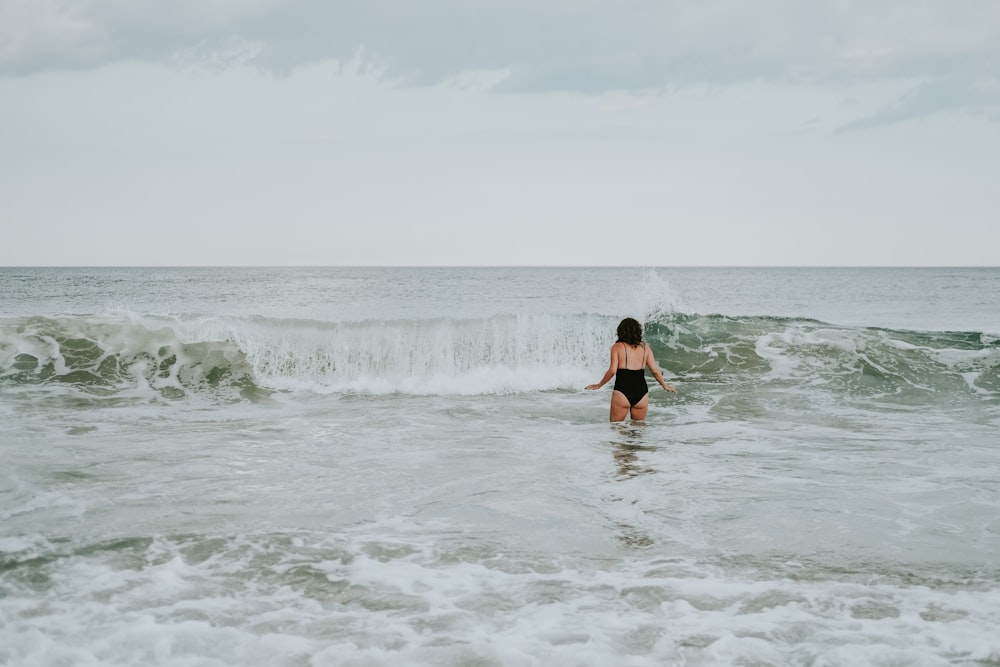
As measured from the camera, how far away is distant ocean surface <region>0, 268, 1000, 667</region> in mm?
4062

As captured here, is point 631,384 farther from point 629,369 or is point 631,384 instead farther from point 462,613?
point 462,613

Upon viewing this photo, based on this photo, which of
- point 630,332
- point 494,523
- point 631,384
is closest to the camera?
point 494,523

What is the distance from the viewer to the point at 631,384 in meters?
10.4

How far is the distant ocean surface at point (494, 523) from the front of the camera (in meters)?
4.06

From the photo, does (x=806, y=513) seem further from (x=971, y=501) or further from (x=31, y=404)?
(x=31, y=404)

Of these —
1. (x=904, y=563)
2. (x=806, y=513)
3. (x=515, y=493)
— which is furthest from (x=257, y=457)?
(x=904, y=563)

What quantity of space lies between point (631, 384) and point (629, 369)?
223 mm

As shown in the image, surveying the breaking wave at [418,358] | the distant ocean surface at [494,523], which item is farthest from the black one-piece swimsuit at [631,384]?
the breaking wave at [418,358]

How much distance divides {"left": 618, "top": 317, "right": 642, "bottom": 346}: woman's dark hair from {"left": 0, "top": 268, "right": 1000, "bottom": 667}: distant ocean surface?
4.29 feet

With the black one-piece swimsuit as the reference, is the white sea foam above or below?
below

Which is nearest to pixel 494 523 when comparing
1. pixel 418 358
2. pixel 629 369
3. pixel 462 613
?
pixel 462 613

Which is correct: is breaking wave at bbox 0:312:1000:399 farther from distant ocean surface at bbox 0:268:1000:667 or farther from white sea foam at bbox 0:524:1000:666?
white sea foam at bbox 0:524:1000:666

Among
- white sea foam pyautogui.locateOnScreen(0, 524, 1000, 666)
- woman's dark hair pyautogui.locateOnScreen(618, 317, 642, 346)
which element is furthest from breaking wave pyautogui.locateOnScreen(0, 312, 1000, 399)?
white sea foam pyautogui.locateOnScreen(0, 524, 1000, 666)

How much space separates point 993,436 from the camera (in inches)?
390
